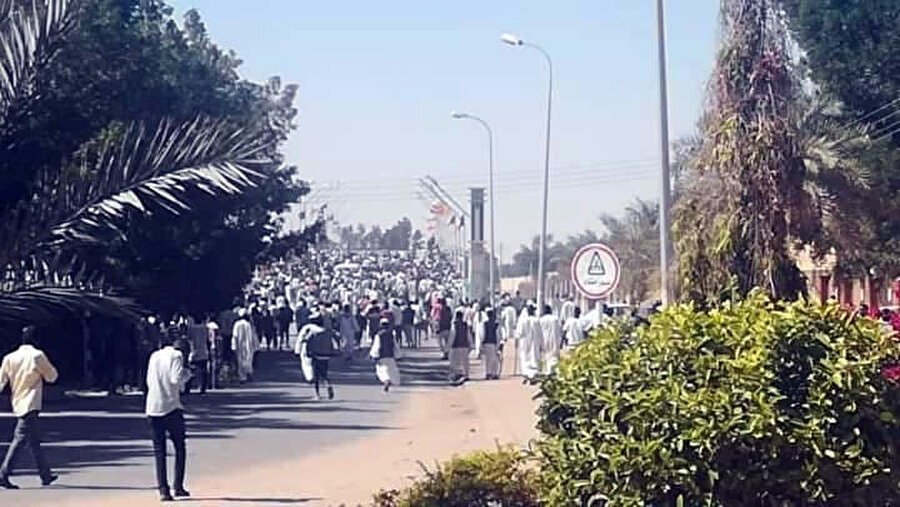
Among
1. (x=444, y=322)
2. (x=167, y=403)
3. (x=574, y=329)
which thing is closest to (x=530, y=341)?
(x=574, y=329)

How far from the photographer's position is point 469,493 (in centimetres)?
1031

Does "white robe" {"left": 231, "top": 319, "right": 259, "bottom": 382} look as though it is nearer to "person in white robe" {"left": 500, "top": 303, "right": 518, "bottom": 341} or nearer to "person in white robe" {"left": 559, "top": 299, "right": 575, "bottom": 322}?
"person in white robe" {"left": 559, "top": 299, "right": 575, "bottom": 322}

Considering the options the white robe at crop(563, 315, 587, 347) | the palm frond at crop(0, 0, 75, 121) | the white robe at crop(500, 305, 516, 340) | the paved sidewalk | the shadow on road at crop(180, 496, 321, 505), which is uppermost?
the palm frond at crop(0, 0, 75, 121)

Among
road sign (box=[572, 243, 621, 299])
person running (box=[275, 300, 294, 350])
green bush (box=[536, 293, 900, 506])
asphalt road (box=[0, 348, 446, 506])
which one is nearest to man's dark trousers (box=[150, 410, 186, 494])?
asphalt road (box=[0, 348, 446, 506])

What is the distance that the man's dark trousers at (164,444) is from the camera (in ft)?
50.0

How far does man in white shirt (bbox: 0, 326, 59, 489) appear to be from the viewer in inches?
647

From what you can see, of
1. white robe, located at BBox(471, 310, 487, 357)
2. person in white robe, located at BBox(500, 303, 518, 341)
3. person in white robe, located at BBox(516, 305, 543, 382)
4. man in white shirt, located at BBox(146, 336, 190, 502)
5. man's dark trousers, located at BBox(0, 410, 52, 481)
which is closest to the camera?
man in white shirt, located at BBox(146, 336, 190, 502)

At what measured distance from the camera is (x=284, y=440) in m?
21.7

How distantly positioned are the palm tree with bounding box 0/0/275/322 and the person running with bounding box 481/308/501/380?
2029 centimetres

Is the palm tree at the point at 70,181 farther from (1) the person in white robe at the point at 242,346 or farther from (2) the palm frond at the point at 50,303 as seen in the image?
(1) the person in white robe at the point at 242,346

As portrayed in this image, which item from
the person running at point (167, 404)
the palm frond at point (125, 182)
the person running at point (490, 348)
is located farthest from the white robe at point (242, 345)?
the palm frond at point (125, 182)

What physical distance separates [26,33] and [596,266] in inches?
408

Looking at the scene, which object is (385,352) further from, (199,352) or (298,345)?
(199,352)

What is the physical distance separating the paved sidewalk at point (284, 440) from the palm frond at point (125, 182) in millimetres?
2763
